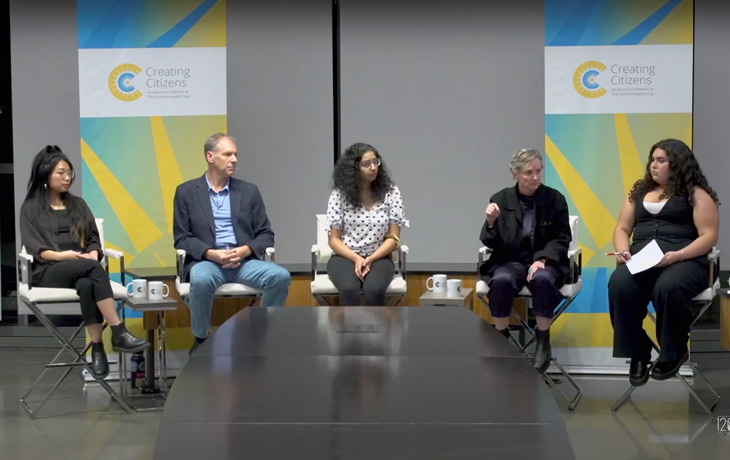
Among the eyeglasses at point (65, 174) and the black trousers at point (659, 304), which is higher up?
the eyeglasses at point (65, 174)

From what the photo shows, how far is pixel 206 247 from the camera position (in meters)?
5.95

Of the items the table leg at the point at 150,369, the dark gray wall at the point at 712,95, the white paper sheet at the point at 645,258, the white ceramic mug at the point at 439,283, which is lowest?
the table leg at the point at 150,369

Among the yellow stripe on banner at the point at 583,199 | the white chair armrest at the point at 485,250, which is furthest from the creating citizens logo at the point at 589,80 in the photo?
the white chair armrest at the point at 485,250

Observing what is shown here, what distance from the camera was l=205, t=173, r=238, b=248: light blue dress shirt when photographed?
6098 millimetres

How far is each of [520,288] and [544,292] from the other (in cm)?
19

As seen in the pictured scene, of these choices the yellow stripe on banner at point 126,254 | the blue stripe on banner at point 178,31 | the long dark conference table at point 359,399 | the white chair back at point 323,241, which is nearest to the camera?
the long dark conference table at point 359,399

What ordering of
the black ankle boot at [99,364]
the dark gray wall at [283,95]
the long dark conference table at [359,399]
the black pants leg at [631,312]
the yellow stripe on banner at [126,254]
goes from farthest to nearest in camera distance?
the dark gray wall at [283,95] < the yellow stripe on banner at [126,254] < the black ankle boot at [99,364] < the black pants leg at [631,312] < the long dark conference table at [359,399]

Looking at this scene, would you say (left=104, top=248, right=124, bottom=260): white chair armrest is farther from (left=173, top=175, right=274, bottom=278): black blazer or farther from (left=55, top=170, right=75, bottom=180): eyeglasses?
(left=55, top=170, right=75, bottom=180): eyeglasses

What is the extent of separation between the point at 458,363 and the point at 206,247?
9.99 feet

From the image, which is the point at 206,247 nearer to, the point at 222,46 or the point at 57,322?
the point at 222,46

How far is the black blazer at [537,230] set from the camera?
5855 mm

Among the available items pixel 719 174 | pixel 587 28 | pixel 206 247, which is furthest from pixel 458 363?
pixel 719 174

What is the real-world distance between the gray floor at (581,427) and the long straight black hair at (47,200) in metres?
1.00

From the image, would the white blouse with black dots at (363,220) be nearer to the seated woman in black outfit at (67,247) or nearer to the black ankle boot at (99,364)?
the seated woman in black outfit at (67,247)
